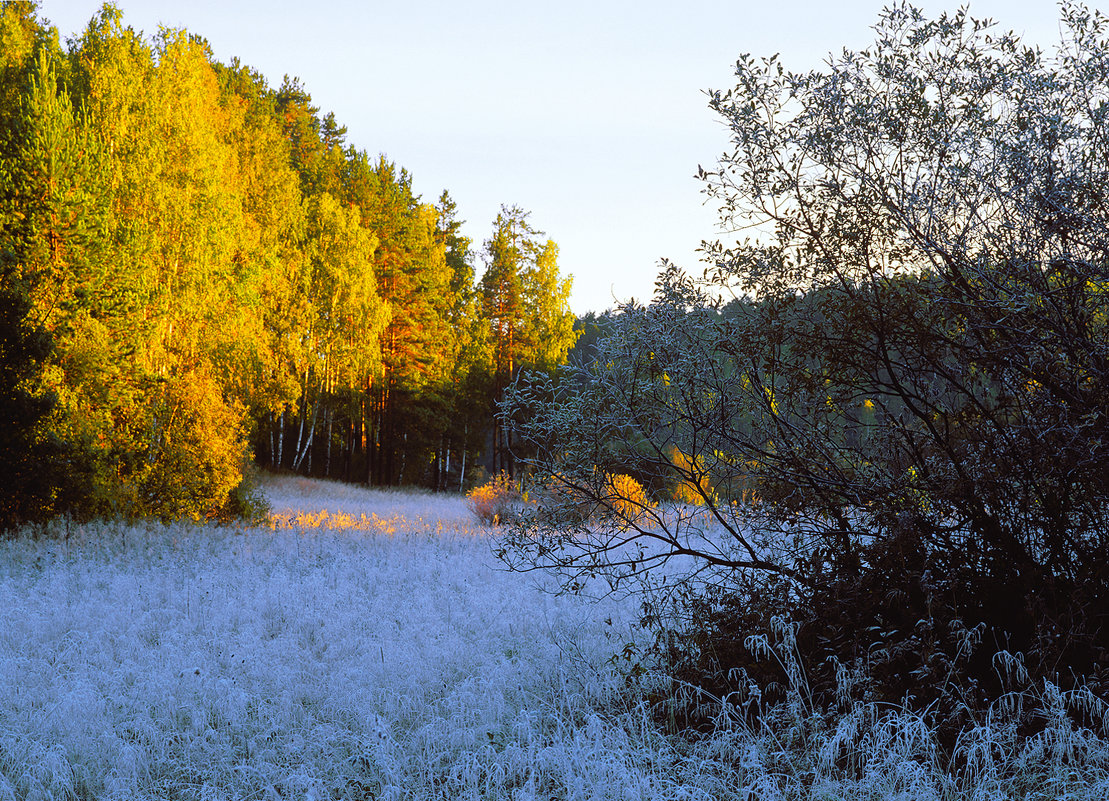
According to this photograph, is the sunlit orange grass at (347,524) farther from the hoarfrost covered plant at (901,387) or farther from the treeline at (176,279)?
the hoarfrost covered plant at (901,387)

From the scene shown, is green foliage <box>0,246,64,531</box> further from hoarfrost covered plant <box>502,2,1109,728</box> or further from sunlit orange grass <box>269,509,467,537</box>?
hoarfrost covered plant <box>502,2,1109,728</box>

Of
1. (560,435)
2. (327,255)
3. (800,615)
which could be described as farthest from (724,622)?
(327,255)

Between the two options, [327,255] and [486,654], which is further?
[327,255]

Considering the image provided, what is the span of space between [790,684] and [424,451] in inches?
1168

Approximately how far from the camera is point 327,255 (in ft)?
74.9

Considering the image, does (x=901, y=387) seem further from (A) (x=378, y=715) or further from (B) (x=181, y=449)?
(B) (x=181, y=449)

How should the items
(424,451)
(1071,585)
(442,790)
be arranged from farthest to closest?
(424,451) → (1071,585) → (442,790)

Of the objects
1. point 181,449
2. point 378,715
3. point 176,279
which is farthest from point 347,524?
point 378,715

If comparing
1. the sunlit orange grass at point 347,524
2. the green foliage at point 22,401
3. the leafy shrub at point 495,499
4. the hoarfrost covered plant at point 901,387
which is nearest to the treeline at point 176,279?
the green foliage at point 22,401

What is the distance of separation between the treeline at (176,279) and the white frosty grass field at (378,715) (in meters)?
3.84

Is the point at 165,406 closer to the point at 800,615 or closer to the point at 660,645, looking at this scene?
the point at 660,645

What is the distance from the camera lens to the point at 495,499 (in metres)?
15.7

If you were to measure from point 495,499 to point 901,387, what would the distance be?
472 inches

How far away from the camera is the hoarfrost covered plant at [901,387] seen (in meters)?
3.78
